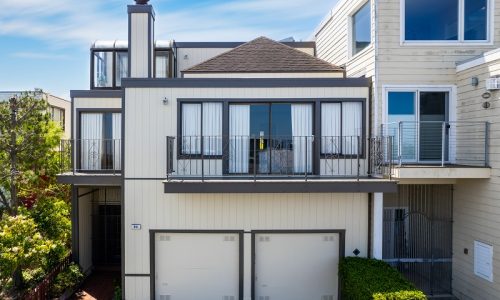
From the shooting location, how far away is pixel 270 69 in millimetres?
10859

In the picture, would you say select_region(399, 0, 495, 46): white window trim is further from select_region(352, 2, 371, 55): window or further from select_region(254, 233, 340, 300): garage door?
select_region(254, 233, 340, 300): garage door

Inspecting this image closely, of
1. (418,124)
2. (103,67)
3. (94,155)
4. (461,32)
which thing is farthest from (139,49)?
(461,32)

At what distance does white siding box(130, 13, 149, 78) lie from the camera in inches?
397

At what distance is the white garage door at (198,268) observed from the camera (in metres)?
9.60

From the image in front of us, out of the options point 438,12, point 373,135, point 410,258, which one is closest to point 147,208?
point 373,135

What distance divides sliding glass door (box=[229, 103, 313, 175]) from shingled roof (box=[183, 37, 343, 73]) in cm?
163

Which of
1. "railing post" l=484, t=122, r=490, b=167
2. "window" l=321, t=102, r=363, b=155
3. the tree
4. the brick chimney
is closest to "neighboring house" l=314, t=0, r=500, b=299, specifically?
"railing post" l=484, t=122, r=490, b=167

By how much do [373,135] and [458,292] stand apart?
4.74 metres

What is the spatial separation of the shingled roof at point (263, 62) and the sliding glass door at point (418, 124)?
2081mm

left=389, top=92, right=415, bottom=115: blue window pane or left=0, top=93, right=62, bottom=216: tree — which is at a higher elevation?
left=389, top=92, right=415, bottom=115: blue window pane

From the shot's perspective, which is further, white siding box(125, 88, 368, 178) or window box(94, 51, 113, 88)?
window box(94, 51, 113, 88)

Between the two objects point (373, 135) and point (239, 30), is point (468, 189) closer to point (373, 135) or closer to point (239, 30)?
point (373, 135)

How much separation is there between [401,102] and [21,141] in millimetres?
10998

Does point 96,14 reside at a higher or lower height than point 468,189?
higher
